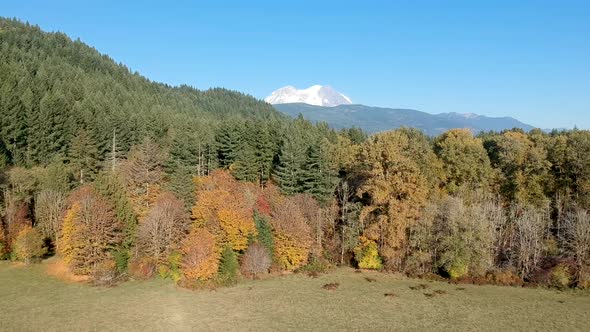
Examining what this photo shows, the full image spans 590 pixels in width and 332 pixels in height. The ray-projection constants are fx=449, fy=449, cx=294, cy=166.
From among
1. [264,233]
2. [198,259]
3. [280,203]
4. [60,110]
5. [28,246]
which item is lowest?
[28,246]

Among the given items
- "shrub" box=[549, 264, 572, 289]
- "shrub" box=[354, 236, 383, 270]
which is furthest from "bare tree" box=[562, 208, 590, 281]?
"shrub" box=[354, 236, 383, 270]

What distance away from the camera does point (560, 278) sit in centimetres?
4625

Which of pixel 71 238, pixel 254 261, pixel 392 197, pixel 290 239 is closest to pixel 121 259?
pixel 71 238

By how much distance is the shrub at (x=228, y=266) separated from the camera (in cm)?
4762

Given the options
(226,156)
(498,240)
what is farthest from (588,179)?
(226,156)

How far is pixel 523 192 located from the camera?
5928 centimetres

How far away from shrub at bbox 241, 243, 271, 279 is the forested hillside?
0.41ft

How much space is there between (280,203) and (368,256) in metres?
12.7

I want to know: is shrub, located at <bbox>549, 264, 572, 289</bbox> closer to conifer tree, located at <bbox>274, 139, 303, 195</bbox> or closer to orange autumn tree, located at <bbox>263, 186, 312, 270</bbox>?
orange autumn tree, located at <bbox>263, 186, 312, 270</bbox>

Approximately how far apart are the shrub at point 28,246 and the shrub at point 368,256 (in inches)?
1501

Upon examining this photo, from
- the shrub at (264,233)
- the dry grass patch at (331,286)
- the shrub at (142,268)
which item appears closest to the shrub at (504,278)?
→ the dry grass patch at (331,286)

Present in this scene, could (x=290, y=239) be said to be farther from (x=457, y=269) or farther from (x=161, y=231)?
(x=457, y=269)

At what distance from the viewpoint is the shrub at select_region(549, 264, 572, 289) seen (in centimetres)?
4612

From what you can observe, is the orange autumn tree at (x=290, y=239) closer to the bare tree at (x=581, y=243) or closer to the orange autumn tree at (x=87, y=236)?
the orange autumn tree at (x=87, y=236)
